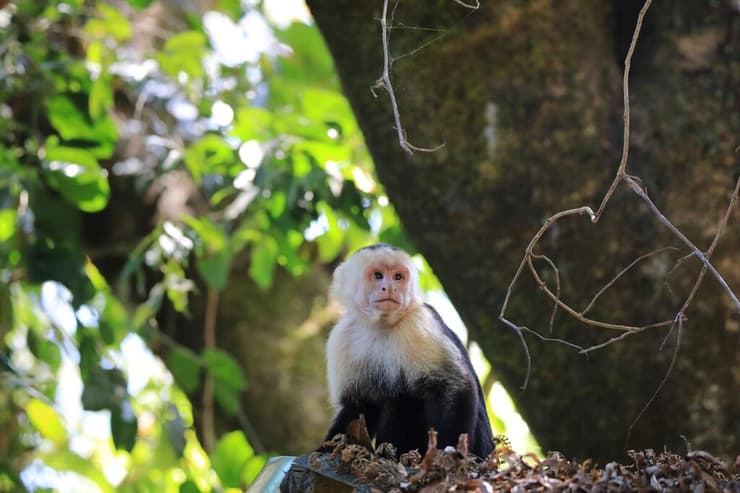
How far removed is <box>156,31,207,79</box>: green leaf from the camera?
454 cm

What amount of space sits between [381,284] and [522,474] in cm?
135

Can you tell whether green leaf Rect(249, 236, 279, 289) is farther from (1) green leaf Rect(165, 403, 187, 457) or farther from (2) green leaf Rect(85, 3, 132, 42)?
(2) green leaf Rect(85, 3, 132, 42)

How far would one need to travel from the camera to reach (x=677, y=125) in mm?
3582

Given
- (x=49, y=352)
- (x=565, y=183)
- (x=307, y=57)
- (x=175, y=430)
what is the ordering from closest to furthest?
(x=565, y=183)
(x=175, y=430)
(x=49, y=352)
(x=307, y=57)

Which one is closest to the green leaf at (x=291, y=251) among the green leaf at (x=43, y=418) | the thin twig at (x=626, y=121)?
the green leaf at (x=43, y=418)

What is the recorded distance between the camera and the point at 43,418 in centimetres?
535

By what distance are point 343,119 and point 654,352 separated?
2.22 metres

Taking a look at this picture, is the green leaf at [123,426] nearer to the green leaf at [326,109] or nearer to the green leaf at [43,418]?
the green leaf at [43,418]

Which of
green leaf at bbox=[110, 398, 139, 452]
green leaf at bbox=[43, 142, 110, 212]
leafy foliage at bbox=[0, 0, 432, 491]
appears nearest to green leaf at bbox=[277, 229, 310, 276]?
leafy foliage at bbox=[0, 0, 432, 491]

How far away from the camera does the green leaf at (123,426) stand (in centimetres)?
410

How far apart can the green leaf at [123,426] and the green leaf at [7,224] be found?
41.4 inches

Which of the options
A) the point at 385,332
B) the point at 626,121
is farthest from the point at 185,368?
the point at 626,121

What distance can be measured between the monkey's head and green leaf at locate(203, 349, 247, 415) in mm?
1192

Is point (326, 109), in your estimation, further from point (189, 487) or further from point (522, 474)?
point (522, 474)
